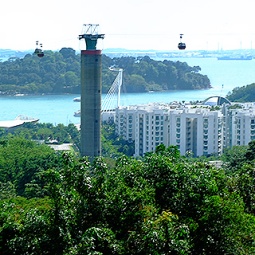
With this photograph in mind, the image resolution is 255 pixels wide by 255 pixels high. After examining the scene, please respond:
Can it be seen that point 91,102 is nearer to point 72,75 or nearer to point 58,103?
point 58,103

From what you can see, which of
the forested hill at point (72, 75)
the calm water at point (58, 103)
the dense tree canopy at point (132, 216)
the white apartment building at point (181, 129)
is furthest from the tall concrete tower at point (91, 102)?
the forested hill at point (72, 75)

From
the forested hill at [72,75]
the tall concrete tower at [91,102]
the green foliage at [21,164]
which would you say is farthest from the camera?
the forested hill at [72,75]

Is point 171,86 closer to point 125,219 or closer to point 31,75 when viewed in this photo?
point 31,75

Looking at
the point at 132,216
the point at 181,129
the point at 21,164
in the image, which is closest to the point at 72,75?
the point at 181,129

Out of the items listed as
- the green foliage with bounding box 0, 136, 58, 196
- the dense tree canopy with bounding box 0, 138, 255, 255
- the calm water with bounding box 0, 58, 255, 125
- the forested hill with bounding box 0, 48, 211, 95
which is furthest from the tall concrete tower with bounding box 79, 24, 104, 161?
the forested hill with bounding box 0, 48, 211, 95

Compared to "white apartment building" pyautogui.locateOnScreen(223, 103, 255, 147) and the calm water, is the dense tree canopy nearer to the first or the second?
"white apartment building" pyautogui.locateOnScreen(223, 103, 255, 147)

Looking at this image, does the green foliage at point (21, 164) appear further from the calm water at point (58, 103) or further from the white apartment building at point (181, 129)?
the calm water at point (58, 103)

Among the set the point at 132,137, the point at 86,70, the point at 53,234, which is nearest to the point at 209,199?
the point at 53,234
